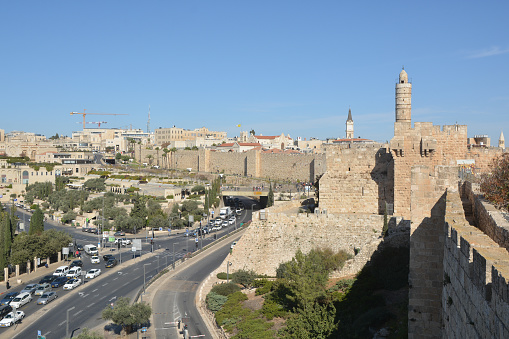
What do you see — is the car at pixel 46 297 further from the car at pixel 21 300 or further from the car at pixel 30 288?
the car at pixel 30 288

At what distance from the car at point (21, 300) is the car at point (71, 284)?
6.58ft

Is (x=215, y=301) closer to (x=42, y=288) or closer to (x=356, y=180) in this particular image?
(x=356, y=180)

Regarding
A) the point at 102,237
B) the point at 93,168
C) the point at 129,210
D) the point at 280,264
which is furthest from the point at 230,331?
the point at 93,168

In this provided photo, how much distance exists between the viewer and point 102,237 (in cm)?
3956

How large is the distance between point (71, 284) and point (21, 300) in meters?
3.03

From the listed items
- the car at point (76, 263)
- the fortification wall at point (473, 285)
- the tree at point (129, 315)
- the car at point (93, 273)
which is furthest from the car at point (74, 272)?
the fortification wall at point (473, 285)

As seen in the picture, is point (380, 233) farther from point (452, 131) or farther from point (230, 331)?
point (230, 331)

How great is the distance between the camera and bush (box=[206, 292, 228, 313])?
19094 millimetres

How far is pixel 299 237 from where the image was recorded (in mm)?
17891

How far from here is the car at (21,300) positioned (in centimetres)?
2272

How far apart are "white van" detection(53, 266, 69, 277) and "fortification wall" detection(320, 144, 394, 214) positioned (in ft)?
54.9

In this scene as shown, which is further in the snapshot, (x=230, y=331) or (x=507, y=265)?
(x=230, y=331)

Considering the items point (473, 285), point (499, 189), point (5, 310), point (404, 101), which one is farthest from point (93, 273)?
point (473, 285)

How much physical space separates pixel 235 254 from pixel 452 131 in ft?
29.1
